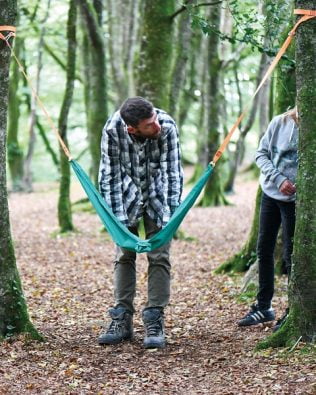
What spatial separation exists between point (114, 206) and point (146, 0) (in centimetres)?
684

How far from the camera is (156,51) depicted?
11336 millimetres

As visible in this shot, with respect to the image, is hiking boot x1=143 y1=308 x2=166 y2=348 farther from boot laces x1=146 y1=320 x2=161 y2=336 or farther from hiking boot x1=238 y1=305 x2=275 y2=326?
hiking boot x1=238 y1=305 x2=275 y2=326

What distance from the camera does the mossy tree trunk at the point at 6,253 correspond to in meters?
5.14

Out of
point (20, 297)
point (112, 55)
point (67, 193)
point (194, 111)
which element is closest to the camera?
point (20, 297)

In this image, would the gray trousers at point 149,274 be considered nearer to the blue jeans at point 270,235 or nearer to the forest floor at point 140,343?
the forest floor at point 140,343

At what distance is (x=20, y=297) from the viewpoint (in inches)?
209

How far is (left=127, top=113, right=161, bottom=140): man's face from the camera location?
5168 millimetres

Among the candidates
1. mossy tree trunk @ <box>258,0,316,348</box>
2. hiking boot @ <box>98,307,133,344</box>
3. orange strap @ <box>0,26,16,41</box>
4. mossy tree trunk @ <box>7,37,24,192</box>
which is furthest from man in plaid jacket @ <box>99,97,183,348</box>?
mossy tree trunk @ <box>7,37,24,192</box>

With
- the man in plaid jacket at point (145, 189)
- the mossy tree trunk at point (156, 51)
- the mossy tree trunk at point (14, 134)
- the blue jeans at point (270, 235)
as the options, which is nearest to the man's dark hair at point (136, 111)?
the man in plaid jacket at point (145, 189)

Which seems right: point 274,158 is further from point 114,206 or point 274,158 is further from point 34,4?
point 34,4

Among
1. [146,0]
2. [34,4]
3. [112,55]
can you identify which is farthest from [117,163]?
[34,4]

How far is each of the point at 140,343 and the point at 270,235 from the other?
1.31 meters

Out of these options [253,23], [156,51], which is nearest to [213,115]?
[156,51]

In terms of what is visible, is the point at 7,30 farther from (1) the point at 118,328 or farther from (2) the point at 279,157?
(1) the point at 118,328
